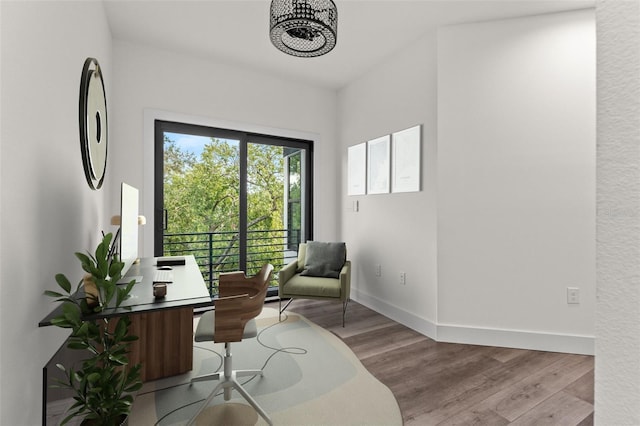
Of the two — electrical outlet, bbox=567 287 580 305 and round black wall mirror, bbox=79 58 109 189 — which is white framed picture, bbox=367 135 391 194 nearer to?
electrical outlet, bbox=567 287 580 305

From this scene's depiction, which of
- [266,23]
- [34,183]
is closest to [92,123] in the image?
[34,183]

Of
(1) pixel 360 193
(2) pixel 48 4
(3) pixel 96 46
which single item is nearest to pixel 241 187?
(1) pixel 360 193

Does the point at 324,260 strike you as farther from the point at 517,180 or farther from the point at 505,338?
the point at 517,180

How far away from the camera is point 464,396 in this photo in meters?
1.94

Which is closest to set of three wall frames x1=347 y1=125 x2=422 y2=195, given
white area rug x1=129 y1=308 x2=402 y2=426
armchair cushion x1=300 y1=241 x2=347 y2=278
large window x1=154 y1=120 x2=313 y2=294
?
large window x1=154 y1=120 x2=313 y2=294

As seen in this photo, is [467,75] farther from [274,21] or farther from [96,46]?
[96,46]

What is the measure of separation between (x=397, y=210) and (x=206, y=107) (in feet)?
7.81

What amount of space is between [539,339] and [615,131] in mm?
2841

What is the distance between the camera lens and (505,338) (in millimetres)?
2643

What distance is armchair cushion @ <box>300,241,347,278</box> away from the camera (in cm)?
338

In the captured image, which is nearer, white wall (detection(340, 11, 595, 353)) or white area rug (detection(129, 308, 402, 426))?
white area rug (detection(129, 308, 402, 426))

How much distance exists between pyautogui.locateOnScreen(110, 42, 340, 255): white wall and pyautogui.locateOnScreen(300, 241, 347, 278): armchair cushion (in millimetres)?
674

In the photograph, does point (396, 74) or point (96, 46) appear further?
point (396, 74)

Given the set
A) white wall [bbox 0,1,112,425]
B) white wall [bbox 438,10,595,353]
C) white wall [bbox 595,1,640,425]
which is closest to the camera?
white wall [bbox 595,1,640,425]
